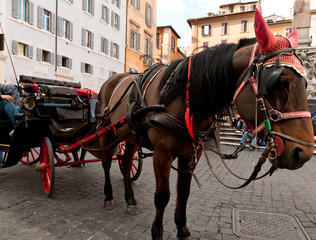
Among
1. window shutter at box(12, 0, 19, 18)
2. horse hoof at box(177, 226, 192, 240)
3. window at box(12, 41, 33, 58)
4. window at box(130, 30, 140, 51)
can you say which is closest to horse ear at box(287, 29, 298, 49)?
horse hoof at box(177, 226, 192, 240)

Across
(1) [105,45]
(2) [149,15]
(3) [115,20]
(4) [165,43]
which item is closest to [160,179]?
(1) [105,45]

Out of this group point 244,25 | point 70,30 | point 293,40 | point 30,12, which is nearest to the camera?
point 293,40

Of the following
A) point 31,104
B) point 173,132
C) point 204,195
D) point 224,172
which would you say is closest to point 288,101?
point 173,132

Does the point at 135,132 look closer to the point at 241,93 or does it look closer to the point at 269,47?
the point at 241,93

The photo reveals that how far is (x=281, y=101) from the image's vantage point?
1438 millimetres

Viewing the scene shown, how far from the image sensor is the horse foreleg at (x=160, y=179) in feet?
6.95

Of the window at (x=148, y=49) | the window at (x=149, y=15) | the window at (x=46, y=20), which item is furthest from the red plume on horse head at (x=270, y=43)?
the window at (x=149, y=15)

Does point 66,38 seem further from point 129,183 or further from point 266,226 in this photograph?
point 266,226

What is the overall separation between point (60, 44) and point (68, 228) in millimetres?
16235

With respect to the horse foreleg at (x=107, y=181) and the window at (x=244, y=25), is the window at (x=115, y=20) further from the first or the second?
the horse foreleg at (x=107, y=181)

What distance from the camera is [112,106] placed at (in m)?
3.18

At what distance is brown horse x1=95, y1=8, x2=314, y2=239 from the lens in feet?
4.64

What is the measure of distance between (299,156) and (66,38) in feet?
59.9

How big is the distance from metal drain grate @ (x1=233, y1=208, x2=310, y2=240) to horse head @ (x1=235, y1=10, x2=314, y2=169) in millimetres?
1488
